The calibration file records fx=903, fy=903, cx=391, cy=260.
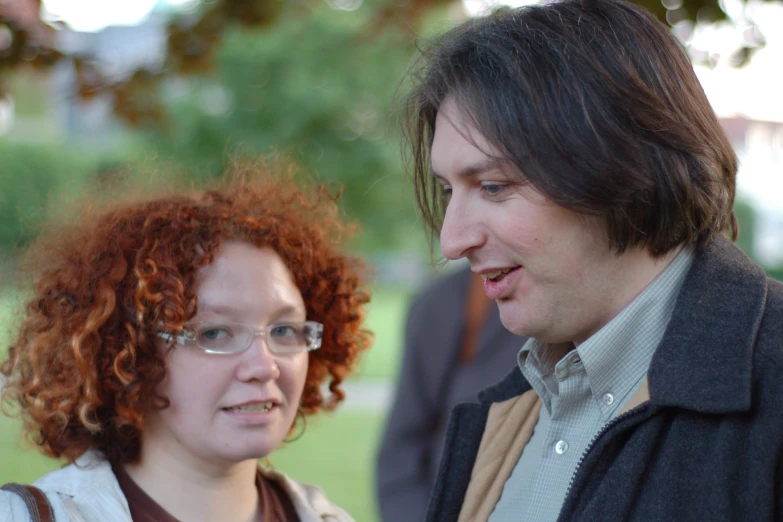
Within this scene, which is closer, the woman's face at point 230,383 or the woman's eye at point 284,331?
the woman's face at point 230,383

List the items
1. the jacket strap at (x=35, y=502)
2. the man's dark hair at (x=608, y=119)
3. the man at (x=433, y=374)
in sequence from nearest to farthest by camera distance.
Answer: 1. the man's dark hair at (x=608, y=119)
2. the jacket strap at (x=35, y=502)
3. the man at (x=433, y=374)

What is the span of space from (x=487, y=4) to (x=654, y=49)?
596 mm

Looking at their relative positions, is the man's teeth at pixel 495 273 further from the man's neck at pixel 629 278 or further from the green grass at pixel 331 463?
the green grass at pixel 331 463

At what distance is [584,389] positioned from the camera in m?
1.86

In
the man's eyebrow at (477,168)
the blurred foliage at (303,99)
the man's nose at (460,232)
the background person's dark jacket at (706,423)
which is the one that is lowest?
the background person's dark jacket at (706,423)

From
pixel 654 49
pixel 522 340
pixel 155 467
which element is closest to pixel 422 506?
pixel 522 340

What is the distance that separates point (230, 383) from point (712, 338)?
42.5 inches

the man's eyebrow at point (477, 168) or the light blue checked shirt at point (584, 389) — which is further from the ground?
the man's eyebrow at point (477, 168)

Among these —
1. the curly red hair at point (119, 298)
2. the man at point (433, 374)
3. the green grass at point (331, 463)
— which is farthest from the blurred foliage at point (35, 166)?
the curly red hair at point (119, 298)

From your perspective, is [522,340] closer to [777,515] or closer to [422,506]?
[422,506]

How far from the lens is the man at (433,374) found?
342 centimetres

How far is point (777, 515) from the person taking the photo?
1.49 metres

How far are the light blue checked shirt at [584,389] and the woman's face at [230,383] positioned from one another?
58 centimetres

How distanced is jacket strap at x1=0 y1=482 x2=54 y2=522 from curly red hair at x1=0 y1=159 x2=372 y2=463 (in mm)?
200
